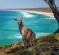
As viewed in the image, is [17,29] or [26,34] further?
[17,29]

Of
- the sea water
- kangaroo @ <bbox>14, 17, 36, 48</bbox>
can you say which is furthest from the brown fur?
the sea water

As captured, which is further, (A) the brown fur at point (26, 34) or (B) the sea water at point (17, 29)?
(B) the sea water at point (17, 29)

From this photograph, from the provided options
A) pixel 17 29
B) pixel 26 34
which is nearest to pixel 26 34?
pixel 26 34

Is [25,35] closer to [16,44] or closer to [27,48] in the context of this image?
[27,48]

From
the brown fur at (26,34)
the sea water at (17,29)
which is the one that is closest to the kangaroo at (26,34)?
the brown fur at (26,34)

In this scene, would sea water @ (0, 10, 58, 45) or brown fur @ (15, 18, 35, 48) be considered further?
sea water @ (0, 10, 58, 45)

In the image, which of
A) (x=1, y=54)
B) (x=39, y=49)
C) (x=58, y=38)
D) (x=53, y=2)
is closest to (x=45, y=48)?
(x=39, y=49)

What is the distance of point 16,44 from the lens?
1241cm

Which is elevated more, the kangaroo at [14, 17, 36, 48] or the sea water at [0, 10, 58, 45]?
the kangaroo at [14, 17, 36, 48]

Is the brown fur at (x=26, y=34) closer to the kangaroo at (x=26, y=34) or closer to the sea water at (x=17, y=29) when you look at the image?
the kangaroo at (x=26, y=34)

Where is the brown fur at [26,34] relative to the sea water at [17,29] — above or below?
above

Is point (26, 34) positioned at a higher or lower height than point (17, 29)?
higher

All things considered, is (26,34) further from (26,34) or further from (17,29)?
(17,29)

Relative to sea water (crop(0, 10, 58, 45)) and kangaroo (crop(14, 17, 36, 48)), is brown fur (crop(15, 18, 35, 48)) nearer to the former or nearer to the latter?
kangaroo (crop(14, 17, 36, 48))
